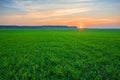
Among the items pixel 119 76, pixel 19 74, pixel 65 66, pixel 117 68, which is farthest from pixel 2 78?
pixel 117 68

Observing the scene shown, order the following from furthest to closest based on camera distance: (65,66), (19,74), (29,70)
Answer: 1. (65,66)
2. (29,70)
3. (19,74)

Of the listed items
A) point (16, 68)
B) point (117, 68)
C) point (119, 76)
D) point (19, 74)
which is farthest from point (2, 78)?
point (117, 68)

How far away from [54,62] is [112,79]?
3597mm

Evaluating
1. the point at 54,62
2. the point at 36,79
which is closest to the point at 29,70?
the point at 36,79

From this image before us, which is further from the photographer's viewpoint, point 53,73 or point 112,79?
point 53,73

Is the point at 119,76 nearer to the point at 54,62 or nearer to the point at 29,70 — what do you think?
the point at 54,62

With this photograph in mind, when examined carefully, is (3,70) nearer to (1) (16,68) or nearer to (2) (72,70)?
(1) (16,68)

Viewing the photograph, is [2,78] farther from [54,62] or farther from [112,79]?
[112,79]

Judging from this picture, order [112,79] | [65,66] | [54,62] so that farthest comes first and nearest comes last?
[54,62] < [65,66] < [112,79]

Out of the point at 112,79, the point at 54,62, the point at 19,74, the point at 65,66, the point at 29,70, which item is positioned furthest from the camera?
the point at 54,62

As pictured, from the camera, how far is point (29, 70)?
7027 millimetres

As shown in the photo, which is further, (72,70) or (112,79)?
(72,70)

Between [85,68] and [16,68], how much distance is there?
144 inches

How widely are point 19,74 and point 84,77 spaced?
2999 millimetres
